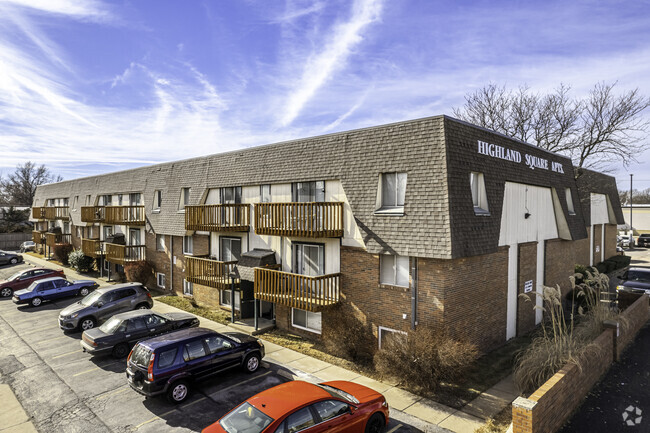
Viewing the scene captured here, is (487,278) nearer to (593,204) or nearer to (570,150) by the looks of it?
(593,204)

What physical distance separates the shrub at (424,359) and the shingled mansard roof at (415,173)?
2.51 meters

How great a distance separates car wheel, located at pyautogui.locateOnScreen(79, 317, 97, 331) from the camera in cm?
1630

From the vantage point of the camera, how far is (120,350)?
1348 centimetres

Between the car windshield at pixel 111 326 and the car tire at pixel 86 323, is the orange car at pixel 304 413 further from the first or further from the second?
the car tire at pixel 86 323

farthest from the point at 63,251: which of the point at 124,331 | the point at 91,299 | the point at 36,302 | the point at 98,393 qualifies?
the point at 98,393

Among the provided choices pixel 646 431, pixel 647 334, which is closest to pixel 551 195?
pixel 647 334

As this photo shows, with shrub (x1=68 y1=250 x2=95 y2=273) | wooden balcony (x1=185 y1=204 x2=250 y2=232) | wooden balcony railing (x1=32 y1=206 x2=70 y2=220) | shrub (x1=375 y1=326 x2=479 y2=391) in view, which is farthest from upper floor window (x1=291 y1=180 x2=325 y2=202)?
wooden balcony railing (x1=32 y1=206 x2=70 y2=220)

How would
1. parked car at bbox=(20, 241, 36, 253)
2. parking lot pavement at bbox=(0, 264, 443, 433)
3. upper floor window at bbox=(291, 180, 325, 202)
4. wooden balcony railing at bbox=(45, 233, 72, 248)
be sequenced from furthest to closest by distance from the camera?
parked car at bbox=(20, 241, 36, 253), wooden balcony railing at bbox=(45, 233, 72, 248), upper floor window at bbox=(291, 180, 325, 202), parking lot pavement at bbox=(0, 264, 443, 433)

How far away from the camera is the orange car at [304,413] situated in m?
6.98

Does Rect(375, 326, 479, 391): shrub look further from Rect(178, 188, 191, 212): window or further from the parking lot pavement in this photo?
Rect(178, 188, 191, 212): window

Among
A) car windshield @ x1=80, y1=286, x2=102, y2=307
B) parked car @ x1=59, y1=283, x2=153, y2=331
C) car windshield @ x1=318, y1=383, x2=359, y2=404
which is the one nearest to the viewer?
car windshield @ x1=318, y1=383, x2=359, y2=404

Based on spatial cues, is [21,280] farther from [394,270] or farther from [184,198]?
[394,270]

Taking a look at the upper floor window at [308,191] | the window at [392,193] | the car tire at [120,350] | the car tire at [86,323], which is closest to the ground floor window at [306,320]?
the upper floor window at [308,191]

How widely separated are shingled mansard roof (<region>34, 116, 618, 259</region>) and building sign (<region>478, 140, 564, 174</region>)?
0.77 feet
